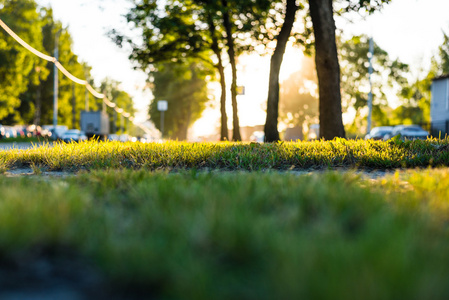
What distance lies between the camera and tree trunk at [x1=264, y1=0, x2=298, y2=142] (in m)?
15.8

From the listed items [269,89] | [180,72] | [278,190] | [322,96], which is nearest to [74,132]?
[180,72]

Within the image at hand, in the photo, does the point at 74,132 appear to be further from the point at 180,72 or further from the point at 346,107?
the point at 346,107

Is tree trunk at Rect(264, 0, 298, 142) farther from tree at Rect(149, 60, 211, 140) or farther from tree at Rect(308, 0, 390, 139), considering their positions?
tree at Rect(149, 60, 211, 140)

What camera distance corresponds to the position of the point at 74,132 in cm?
3684

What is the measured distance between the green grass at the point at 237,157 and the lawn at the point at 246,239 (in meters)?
2.83

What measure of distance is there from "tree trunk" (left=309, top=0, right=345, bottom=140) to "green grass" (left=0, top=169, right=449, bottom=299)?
8.86 m

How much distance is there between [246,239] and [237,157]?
4.79 m

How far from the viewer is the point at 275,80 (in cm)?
1580

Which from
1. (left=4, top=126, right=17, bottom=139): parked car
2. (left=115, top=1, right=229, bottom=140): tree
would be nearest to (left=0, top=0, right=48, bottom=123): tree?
(left=4, top=126, right=17, bottom=139): parked car

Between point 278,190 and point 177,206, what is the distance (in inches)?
38.8

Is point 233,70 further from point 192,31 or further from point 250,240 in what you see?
point 250,240

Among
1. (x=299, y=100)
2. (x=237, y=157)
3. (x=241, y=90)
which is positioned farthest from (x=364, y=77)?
(x=237, y=157)

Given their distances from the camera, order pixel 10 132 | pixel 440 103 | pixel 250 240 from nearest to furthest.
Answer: pixel 250 240 < pixel 440 103 < pixel 10 132

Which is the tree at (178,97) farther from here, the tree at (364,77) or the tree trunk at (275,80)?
the tree trunk at (275,80)
